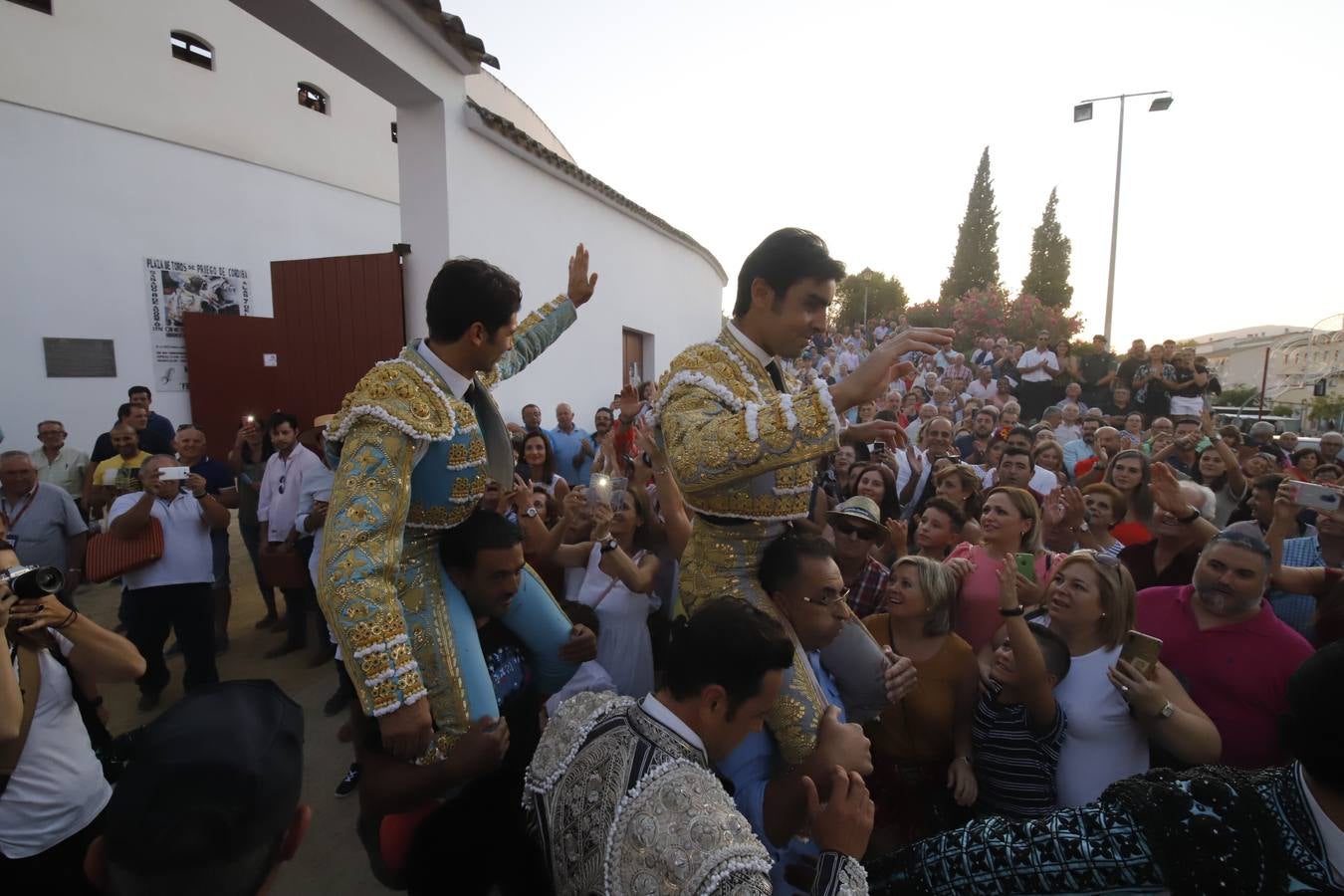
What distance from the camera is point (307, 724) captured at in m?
4.66

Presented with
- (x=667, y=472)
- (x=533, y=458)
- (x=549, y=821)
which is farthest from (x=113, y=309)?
(x=549, y=821)

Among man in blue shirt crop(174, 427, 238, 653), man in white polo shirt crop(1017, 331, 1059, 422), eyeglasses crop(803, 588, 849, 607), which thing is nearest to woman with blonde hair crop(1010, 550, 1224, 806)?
eyeglasses crop(803, 588, 849, 607)

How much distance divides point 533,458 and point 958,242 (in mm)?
54596

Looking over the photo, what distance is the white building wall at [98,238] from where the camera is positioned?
8430mm

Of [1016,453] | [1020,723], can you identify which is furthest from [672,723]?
[1016,453]

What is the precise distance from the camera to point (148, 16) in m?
9.62

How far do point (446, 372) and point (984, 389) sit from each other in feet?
40.8

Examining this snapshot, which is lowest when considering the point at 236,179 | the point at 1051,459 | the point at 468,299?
A: the point at 1051,459

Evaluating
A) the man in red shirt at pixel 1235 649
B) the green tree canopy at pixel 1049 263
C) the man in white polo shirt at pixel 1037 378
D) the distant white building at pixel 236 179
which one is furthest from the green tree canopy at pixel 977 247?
the man in red shirt at pixel 1235 649

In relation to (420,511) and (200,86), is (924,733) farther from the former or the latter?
(200,86)

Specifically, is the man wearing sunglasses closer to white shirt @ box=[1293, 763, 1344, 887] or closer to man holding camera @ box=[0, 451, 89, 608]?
white shirt @ box=[1293, 763, 1344, 887]

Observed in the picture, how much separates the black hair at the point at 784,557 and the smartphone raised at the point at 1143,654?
1.41 meters

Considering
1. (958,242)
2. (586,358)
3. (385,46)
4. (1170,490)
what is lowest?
(1170,490)

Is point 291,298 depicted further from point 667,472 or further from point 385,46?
point 667,472
